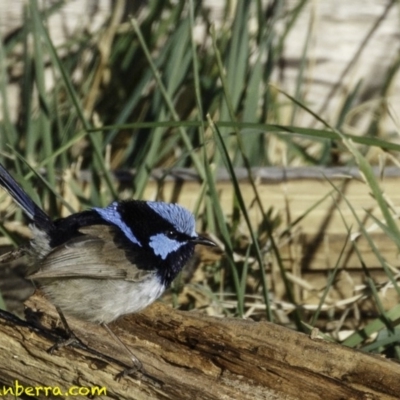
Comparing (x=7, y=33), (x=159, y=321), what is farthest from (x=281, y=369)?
(x=7, y=33)

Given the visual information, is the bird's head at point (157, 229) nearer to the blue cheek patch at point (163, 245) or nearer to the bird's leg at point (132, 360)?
the blue cheek patch at point (163, 245)

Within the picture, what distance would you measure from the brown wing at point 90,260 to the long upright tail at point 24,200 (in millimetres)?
152

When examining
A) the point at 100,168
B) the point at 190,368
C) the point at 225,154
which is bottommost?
the point at 190,368

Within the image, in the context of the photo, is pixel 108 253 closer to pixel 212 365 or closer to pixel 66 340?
pixel 66 340

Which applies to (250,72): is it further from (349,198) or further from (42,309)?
(42,309)

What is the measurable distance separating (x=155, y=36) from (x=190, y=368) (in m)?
1.82

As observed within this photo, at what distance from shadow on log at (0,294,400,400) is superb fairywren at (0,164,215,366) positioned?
13 cm

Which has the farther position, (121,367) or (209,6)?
(209,6)

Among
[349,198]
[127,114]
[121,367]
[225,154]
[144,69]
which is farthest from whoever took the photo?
[144,69]

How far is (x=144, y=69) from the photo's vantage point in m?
4.25

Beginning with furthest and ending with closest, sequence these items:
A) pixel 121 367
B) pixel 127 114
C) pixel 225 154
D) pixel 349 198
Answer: pixel 127 114
pixel 349 198
pixel 225 154
pixel 121 367

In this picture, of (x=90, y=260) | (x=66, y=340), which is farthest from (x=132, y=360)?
(x=90, y=260)

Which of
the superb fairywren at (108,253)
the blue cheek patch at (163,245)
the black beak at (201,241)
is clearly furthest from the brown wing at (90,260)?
the black beak at (201,241)

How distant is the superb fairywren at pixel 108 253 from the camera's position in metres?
2.88
